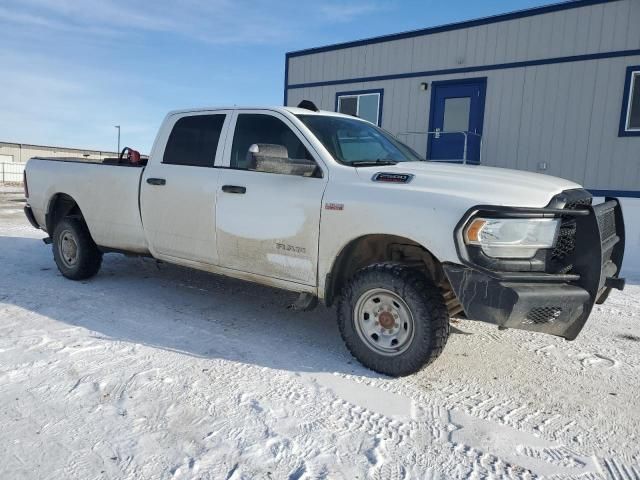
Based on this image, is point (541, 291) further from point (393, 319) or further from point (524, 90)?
point (524, 90)

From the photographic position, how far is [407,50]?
11773 millimetres

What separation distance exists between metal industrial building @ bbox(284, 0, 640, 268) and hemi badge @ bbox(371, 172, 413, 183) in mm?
7118

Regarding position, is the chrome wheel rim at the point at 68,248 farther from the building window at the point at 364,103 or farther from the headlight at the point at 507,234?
the building window at the point at 364,103

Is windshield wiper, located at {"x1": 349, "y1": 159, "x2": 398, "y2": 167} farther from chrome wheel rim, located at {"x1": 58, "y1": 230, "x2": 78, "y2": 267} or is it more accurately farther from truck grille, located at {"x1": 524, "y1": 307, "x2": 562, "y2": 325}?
chrome wheel rim, located at {"x1": 58, "y1": 230, "x2": 78, "y2": 267}

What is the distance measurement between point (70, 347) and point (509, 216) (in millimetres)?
3237

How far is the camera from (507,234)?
3041mm

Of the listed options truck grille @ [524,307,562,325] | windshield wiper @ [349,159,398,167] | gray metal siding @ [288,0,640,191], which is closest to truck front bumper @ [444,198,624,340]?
truck grille @ [524,307,562,325]

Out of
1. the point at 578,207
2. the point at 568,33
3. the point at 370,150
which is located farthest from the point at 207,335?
the point at 568,33

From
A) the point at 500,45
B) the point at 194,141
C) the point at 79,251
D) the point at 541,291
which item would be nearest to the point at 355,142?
the point at 194,141

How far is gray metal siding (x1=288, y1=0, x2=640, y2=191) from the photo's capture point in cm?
925

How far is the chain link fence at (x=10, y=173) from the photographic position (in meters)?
30.9

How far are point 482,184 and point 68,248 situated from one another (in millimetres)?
4794

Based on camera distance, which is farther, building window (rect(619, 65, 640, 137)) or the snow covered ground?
building window (rect(619, 65, 640, 137))

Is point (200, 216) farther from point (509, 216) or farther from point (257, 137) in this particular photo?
point (509, 216)
